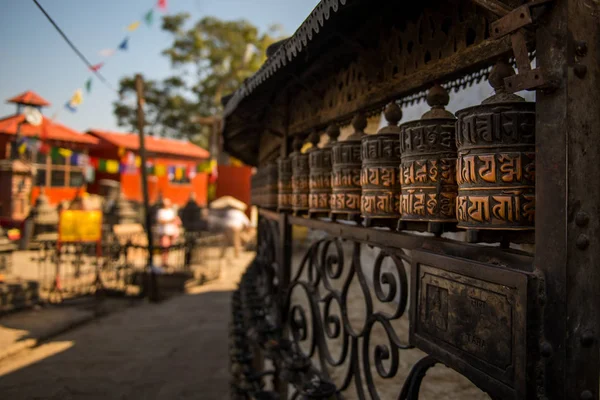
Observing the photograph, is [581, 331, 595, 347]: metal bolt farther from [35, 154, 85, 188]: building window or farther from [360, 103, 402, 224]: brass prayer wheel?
[35, 154, 85, 188]: building window

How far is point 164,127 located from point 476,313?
33032mm

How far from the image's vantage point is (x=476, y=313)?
1.12 metres

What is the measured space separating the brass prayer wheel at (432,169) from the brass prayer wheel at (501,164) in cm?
17

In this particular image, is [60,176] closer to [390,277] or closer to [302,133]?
[302,133]

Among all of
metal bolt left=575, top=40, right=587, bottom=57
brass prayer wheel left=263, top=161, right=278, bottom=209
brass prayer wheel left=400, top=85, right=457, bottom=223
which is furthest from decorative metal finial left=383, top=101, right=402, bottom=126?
brass prayer wheel left=263, top=161, right=278, bottom=209

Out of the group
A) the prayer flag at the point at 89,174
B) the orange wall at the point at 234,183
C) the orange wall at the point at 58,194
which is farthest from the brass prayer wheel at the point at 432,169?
the orange wall at the point at 58,194

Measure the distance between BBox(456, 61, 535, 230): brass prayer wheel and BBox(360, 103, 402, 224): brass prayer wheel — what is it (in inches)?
19.2

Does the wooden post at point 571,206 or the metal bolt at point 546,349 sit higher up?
the wooden post at point 571,206

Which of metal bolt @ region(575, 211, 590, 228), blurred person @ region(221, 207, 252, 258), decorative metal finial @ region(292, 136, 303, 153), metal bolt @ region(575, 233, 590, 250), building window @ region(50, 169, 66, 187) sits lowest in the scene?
blurred person @ region(221, 207, 252, 258)

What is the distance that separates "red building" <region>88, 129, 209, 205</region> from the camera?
23.0 metres

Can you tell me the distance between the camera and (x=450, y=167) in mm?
1321

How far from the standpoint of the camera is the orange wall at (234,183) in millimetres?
21250

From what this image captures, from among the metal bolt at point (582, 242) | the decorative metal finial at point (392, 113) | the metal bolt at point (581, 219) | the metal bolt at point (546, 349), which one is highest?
the decorative metal finial at point (392, 113)

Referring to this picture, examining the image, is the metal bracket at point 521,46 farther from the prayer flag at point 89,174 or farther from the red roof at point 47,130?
the prayer flag at point 89,174
